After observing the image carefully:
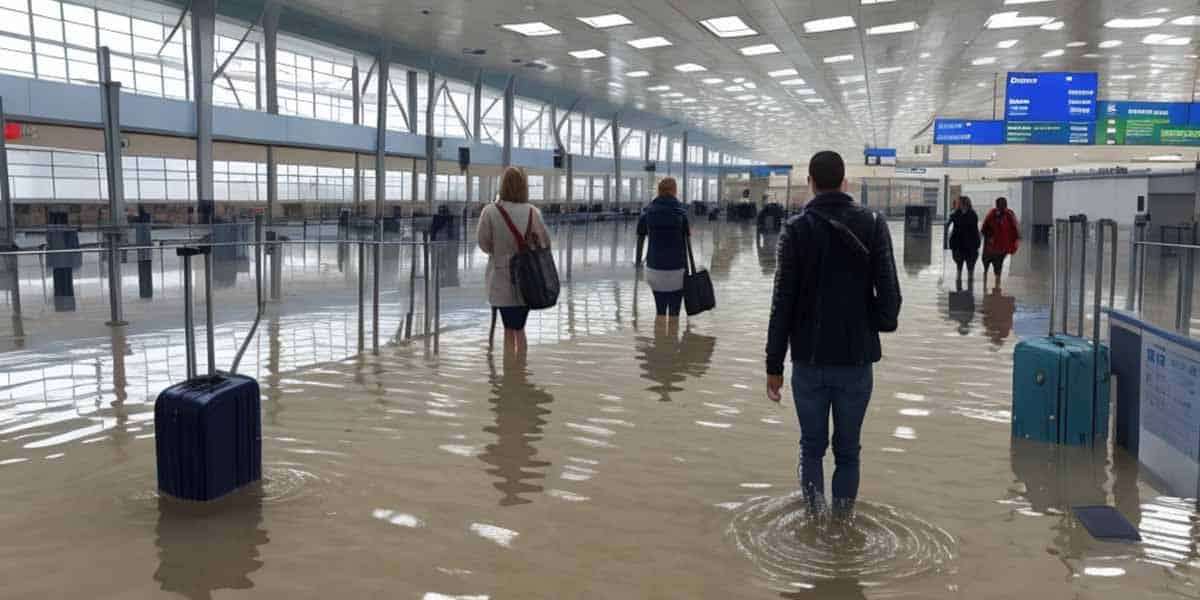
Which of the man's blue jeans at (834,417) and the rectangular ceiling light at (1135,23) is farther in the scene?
the rectangular ceiling light at (1135,23)

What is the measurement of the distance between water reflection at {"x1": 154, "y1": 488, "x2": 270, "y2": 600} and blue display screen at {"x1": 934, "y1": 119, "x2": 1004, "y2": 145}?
26879mm

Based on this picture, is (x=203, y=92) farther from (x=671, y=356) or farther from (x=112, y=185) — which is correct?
→ (x=671, y=356)

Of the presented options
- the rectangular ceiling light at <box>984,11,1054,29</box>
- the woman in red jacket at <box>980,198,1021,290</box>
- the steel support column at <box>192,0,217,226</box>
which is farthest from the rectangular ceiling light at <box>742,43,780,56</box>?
the steel support column at <box>192,0,217,226</box>

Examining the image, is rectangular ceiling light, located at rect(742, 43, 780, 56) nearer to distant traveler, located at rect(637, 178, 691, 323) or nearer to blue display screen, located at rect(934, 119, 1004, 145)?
blue display screen, located at rect(934, 119, 1004, 145)

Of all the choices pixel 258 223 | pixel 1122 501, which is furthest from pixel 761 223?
pixel 1122 501

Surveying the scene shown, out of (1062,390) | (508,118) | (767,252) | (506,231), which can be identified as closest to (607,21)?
(767,252)

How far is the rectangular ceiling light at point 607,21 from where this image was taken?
69.0ft

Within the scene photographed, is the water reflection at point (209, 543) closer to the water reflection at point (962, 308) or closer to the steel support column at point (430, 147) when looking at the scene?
the water reflection at point (962, 308)

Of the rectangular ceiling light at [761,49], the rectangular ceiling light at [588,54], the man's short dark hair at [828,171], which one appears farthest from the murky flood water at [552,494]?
the rectangular ceiling light at [588,54]

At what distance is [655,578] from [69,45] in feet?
77.2

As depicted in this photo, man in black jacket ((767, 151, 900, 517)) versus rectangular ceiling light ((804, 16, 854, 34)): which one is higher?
rectangular ceiling light ((804, 16, 854, 34))

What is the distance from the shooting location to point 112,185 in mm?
14898

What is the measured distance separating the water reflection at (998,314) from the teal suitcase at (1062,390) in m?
3.94

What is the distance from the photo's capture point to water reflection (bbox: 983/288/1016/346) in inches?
380
